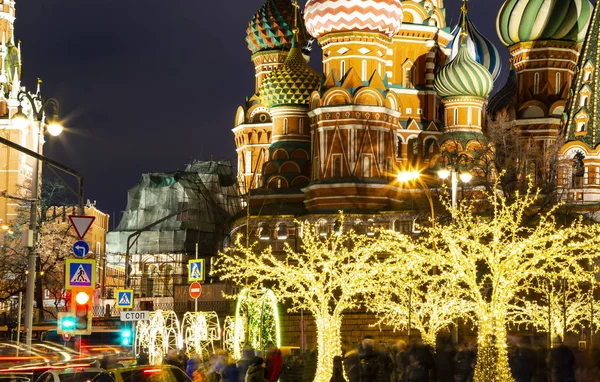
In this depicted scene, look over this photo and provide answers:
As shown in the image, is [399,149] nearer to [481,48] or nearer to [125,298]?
[481,48]

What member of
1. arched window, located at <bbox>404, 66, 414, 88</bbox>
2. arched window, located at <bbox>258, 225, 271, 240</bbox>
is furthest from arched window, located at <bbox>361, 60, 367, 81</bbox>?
arched window, located at <bbox>258, 225, 271, 240</bbox>

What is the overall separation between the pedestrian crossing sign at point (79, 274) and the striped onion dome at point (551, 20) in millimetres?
40741

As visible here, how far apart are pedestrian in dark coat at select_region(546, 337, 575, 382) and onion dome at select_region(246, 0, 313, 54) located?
49.6 metres

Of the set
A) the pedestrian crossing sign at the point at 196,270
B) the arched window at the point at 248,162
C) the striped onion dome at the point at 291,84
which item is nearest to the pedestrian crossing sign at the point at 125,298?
the pedestrian crossing sign at the point at 196,270

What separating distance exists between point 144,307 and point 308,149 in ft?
34.8

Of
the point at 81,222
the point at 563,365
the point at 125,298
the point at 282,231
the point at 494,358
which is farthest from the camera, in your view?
the point at 282,231

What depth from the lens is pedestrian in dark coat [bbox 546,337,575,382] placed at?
18250 millimetres

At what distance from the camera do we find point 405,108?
57.8m

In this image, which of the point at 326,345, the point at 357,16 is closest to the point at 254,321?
the point at 326,345

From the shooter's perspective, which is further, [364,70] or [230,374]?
[364,70]

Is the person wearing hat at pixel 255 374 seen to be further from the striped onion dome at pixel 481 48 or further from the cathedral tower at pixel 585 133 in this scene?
the striped onion dome at pixel 481 48

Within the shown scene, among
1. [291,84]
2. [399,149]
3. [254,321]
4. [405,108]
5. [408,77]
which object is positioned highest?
[408,77]

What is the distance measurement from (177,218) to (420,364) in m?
54.2

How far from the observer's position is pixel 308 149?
57.5 meters
